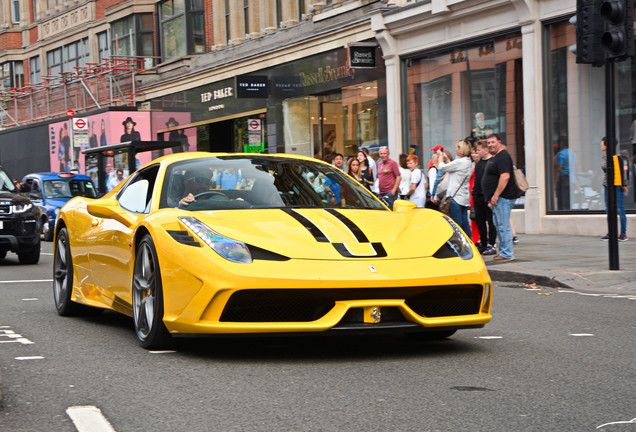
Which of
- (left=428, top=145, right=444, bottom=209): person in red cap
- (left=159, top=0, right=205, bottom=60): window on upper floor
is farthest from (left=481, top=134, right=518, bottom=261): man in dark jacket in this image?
(left=159, top=0, right=205, bottom=60): window on upper floor

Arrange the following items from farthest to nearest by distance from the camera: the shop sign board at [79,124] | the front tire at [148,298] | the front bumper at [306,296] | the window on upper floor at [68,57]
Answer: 1. the window on upper floor at [68,57]
2. the shop sign board at [79,124]
3. the front tire at [148,298]
4. the front bumper at [306,296]

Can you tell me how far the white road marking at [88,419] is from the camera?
4543 millimetres

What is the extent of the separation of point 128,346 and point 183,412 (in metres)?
2.26

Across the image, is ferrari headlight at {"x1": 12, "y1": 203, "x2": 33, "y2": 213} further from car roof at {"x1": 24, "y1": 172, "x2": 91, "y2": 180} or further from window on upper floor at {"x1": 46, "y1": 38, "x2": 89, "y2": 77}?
window on upper floor at {"x1": 46, "y1": 38, "x2": 89, "y2": 77}

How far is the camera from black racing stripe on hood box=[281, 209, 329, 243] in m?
6.43

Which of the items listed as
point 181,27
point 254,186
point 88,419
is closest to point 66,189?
point 181,27

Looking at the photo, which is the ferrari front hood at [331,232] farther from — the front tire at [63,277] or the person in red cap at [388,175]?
the person in red cap at [388,175]

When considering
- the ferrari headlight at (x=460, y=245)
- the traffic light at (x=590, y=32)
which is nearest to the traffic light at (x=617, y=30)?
the traffic light at (x=590, y=32)

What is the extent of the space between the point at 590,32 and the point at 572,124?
7675 millimetres

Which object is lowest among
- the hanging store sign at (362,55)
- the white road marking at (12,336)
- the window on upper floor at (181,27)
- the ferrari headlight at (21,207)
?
the white road marking at (12,336)

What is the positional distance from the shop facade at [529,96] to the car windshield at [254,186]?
11.3 m

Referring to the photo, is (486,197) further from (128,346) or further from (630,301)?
(128,346)

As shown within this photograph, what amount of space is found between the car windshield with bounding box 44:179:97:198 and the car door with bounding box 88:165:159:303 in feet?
59.8

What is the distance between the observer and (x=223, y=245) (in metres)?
6.26
